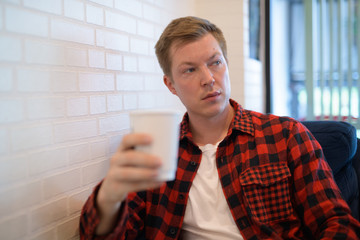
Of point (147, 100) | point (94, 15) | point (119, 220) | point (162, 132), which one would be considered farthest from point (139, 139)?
point (147, 100)

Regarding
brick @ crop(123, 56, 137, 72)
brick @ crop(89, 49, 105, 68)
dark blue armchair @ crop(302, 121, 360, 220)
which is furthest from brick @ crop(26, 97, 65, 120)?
dark blue armchair @ crop(302, 121, 360, 220)

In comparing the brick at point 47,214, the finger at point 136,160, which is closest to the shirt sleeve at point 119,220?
the brick at point 47,214

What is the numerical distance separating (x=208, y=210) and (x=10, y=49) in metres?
0.88

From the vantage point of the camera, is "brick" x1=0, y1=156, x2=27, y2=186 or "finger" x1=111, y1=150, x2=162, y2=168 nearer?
"finger" x1=111, y1=150, x2=162, y2=168

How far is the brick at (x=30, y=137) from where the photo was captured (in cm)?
104

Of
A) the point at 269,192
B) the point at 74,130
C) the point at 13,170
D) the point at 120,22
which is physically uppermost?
the point at 120,22

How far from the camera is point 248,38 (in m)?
2.47

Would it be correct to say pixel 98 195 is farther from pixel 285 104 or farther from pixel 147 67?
pixel 285 104

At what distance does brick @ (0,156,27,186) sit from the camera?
101 centimetres

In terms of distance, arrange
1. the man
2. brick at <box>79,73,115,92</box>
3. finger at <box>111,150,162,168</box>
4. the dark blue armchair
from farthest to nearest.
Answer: the dark blue armchair < brick at <box>79,73,115,92</box> < the man < finger at <box>111,150,162,168</box>

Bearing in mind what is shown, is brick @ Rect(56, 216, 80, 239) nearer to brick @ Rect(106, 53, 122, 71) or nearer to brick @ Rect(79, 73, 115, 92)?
brick @ Rect(79, 73, 115, 92)

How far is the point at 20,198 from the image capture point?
3.49 ft

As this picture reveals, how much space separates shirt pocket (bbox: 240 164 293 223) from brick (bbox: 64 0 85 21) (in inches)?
34.4

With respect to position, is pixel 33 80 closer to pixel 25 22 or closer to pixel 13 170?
pixel 25 22
